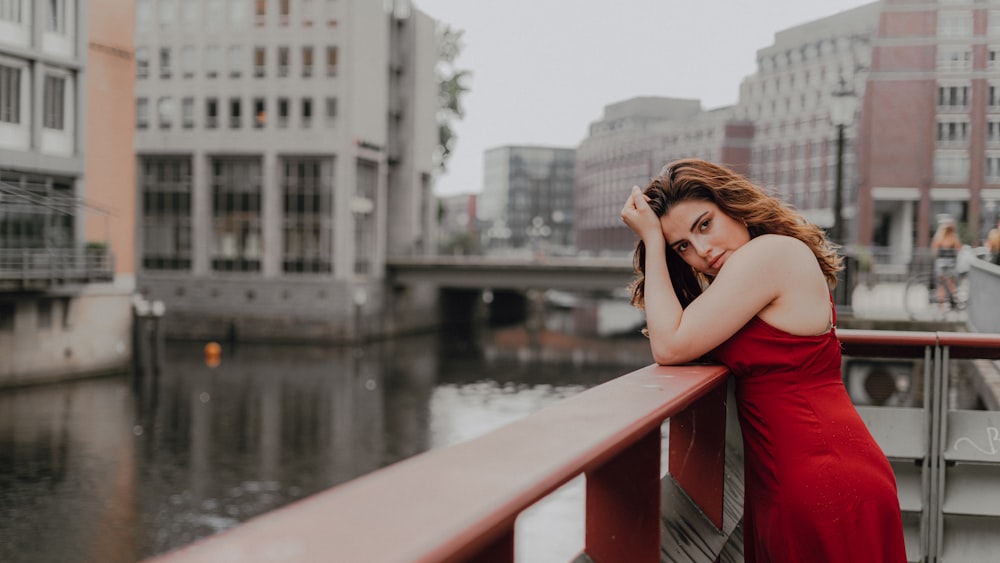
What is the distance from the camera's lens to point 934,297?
17.8m

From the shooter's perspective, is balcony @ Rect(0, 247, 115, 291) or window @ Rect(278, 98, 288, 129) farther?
window @ Rect(278, 98, 288, 129)

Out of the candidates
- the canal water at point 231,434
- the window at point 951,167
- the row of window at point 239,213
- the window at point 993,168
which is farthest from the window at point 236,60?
the window at point 993,168

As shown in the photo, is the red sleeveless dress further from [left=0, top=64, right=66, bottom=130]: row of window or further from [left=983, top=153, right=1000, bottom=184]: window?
[left=0, top=64, right=66, bottom=130]: row of window

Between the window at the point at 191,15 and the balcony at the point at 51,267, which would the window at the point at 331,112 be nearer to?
the window at the point at 191,15

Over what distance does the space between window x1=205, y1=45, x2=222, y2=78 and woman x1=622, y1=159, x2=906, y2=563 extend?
49714 mm

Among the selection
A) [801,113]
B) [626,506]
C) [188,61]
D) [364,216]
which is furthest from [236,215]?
[626,506]

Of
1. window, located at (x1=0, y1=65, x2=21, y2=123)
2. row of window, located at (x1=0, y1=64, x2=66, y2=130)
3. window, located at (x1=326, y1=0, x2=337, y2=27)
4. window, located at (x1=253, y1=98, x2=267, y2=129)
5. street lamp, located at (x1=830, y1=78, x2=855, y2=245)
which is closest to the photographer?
street lamp, located at (x1=830, y1=78, x2=855, y2=245)

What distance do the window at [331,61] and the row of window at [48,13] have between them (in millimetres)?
15773

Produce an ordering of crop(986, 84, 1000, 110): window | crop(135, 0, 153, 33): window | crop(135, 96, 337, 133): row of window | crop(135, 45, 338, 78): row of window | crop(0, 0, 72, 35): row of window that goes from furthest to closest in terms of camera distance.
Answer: crop(135, 0, 153, 33): window
crop(135, 96, 337, 133): row of window
crop(135, 45, 338, 78): row of window
crop(0, 0, 72, 35): row of window
crop(986, 84, 1000, 110): window

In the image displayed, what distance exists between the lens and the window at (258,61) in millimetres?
49031

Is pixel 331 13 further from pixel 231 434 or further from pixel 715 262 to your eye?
A: pixel 715 262

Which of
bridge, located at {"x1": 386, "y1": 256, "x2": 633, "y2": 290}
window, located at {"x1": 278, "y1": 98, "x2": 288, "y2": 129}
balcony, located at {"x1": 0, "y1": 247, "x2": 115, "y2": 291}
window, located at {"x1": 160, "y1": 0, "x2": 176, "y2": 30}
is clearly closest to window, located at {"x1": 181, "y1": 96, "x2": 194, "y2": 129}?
window, located at {"x1": 160, "y1": 0, "x2": 176, "y2": 30}

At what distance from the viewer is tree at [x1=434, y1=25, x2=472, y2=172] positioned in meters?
62.7

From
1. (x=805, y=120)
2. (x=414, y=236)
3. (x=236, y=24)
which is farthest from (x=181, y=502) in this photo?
(x=805, y=120)
